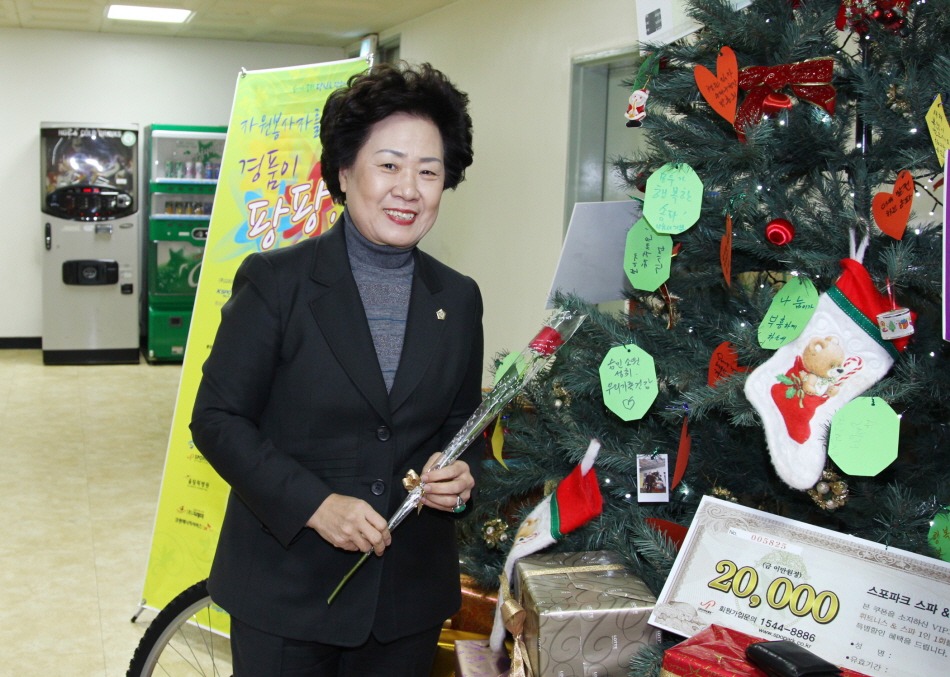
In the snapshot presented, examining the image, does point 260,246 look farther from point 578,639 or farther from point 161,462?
point 161,462

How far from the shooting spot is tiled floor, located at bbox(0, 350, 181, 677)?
2.91m

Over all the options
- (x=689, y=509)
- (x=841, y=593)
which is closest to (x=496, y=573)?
(x=689, y=509)

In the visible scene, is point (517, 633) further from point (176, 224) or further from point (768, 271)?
point (176, 224)

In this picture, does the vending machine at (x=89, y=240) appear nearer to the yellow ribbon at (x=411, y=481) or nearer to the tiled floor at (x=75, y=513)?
the tiled floor at (x=75, y=513)

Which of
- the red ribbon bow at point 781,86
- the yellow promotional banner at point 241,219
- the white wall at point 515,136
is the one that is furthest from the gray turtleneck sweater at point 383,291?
the white wall at point 515,136

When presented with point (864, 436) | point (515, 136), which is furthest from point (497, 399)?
point (515, 136)

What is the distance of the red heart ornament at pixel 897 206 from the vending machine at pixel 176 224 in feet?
22.8

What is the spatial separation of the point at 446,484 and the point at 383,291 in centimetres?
33

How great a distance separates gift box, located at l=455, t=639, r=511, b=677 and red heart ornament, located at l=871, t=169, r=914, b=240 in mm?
1089

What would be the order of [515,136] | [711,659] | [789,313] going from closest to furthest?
[711,659] → [789,313] → [515,136]

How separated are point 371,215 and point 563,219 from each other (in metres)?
3.49

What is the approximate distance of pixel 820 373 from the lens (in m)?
1.25

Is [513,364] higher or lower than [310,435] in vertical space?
higher

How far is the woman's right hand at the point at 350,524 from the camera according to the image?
125 cm
